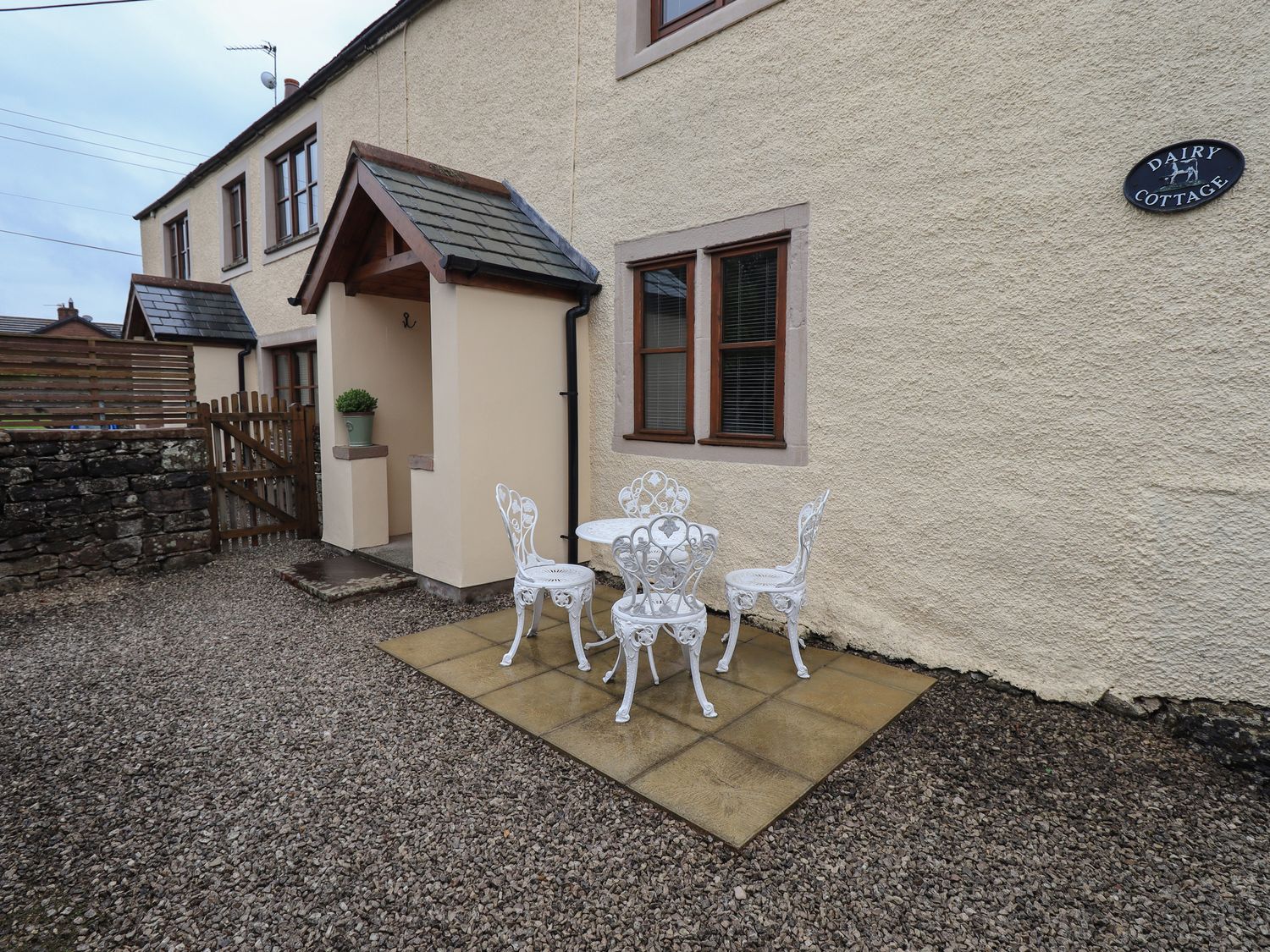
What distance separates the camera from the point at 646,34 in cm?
575

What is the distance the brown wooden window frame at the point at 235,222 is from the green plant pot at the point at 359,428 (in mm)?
7303

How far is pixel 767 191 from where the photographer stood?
4.84 metres

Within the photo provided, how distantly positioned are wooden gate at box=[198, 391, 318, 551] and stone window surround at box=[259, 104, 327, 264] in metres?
3.23

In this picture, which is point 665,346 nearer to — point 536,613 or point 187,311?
point 536,613

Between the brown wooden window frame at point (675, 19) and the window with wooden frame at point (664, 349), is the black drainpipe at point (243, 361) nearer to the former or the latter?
the window with wooden frame at point (664, 349)

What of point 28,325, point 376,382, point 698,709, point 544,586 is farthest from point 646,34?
point 28,325

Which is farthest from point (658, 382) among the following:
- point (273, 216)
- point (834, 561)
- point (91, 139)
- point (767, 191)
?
point (91, 139)

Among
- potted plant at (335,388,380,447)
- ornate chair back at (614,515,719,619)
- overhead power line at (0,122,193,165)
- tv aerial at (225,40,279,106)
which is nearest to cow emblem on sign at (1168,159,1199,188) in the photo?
ornate chair back at (614,515,719,619)

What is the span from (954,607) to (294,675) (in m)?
4.29

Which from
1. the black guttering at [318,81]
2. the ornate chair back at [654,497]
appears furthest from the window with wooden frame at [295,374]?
the ornate chair back at [654,497]

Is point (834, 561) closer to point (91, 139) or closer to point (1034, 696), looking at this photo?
point (1034, 696)

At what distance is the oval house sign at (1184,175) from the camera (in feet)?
10.3

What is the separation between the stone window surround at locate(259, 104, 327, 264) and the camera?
976 centimetres

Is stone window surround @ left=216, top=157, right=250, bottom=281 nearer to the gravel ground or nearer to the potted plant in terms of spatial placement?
the potted plant
